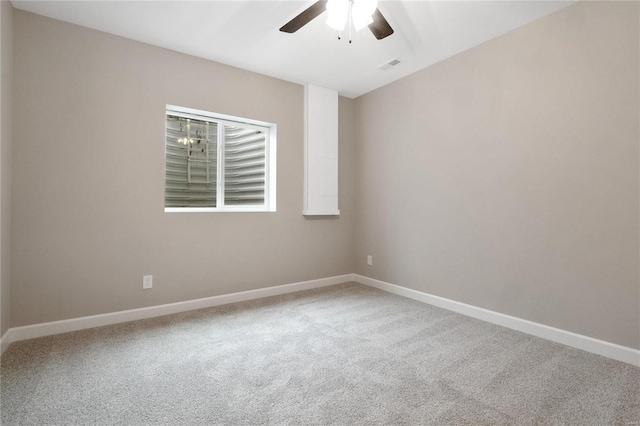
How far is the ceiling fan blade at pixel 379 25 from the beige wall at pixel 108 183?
1.81 meters

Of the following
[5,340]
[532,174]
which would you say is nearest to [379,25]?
[532,174]

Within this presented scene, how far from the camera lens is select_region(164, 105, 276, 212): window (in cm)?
342

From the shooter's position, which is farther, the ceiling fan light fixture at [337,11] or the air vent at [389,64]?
the air vent at [389,64]

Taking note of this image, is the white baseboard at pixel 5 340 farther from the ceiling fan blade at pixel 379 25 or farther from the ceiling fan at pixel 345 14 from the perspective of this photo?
the ceiling fan blade at pixel 379 25

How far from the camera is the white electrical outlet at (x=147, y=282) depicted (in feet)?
9.89

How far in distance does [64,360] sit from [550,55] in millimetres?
4331

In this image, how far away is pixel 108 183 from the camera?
2840mm

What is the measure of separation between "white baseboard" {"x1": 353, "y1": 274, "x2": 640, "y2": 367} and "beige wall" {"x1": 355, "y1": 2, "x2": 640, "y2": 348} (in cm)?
5

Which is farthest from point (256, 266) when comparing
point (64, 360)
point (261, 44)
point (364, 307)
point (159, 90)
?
point (261, 44)

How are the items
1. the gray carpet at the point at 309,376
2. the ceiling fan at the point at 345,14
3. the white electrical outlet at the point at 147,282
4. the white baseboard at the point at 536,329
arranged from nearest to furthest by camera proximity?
the gray carpet at the point at 309,376 < the ceiling fan at the point at 345,14 < the white baseboard at the point at 536,329 < the white electrical outlet at the point at 147,282

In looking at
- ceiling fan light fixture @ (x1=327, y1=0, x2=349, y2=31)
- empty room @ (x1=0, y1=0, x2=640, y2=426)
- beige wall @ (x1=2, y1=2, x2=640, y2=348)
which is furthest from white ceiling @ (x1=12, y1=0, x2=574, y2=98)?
ceiling fan light fixture @ (x1=327, y1=0, x2=349, y2=31)

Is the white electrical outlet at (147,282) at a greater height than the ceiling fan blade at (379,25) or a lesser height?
lesser

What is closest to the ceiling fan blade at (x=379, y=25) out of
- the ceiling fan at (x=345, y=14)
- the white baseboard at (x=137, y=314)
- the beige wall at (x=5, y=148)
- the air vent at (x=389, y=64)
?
the ceiling fan at (x=345, y=14)

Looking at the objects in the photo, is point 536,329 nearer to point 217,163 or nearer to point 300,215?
point 300,215
